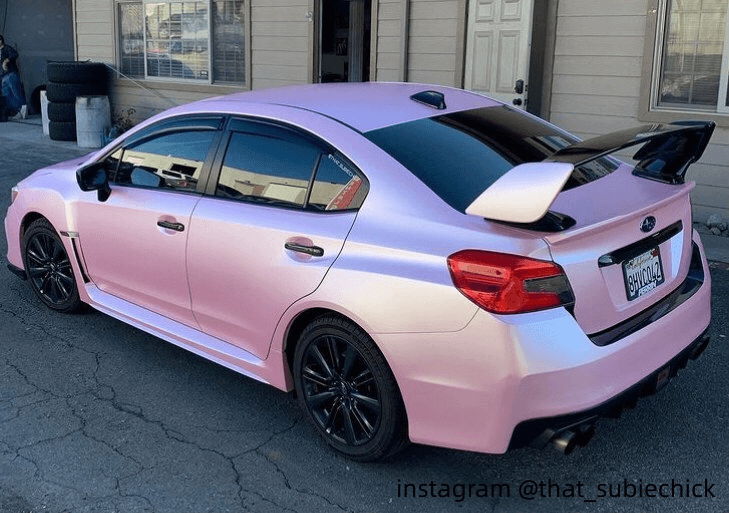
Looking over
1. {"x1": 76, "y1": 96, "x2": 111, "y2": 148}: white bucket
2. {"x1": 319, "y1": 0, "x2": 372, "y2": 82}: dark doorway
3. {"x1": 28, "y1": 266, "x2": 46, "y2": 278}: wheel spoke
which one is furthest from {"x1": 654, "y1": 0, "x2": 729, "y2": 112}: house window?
{"x1": 76, "y1": 96, "x2": 111, "y2": 148}: white bucket

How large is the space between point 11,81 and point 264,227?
16053mm

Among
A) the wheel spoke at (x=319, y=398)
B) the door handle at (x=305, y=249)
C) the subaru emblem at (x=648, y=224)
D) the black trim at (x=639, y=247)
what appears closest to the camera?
the black trim at (x=639, y=247)

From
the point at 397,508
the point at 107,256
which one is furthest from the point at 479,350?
the point at 107,256

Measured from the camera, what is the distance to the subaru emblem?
3.40m

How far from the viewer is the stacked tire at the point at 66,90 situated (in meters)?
14.0

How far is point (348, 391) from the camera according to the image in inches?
140

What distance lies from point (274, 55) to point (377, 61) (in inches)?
86.3

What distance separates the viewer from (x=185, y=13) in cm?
Result: 1349

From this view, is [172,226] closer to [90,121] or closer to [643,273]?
[643,273]

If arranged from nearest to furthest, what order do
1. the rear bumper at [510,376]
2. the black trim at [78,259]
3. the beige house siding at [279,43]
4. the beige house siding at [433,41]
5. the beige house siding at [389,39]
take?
1. the rear bumper at [510,376]
2. the black trim at [78,259]
3. the beige house siding at [433,41]
4. the beige house siding at [389,39]
5. the beige house siding at [279,43]

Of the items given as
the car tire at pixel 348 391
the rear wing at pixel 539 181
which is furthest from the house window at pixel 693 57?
the car tire at pixel 348 391

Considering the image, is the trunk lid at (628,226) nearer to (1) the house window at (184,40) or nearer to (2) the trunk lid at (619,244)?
(2) the trunk lid at (619,244)

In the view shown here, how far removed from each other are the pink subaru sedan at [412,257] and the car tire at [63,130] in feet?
33.9

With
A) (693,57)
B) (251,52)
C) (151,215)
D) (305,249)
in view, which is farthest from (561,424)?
(251,52)
